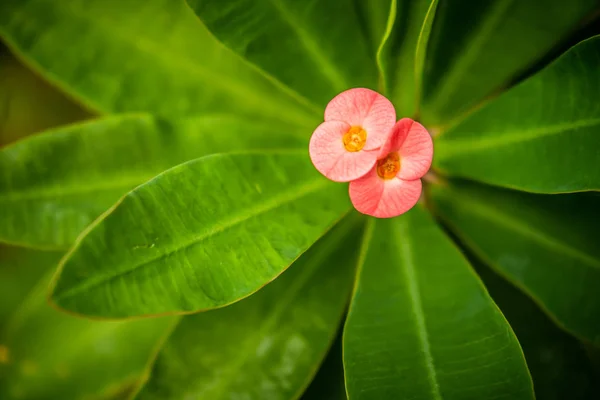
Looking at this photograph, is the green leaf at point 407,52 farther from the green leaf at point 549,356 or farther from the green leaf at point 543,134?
the green leaf at point 549,356

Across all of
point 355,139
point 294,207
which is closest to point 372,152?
point 355,139

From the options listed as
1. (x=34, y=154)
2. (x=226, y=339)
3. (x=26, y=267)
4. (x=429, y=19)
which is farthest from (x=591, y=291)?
(x=26, y=267)

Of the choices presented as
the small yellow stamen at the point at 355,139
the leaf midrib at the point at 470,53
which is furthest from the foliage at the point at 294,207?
the small yellow stamen at the point at 355,139

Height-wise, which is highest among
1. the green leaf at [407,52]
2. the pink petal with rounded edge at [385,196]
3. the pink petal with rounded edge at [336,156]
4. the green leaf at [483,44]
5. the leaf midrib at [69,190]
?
the green leaf at [483,44]

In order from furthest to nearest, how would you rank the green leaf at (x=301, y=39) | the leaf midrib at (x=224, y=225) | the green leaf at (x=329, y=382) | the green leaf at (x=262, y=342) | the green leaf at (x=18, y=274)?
the green leaf at (x=18, y=274)
the green leaf at (x=329, y=382)
the green leaf at (x=262, y=342)
the green leaf at (x=301, y=39)
the leaf midrib at (x=224, y=225)

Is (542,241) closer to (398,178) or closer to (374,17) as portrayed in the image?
(398,178)

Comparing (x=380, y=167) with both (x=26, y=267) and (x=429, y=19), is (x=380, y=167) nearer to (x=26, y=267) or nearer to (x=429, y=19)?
(x=429, y=19)
